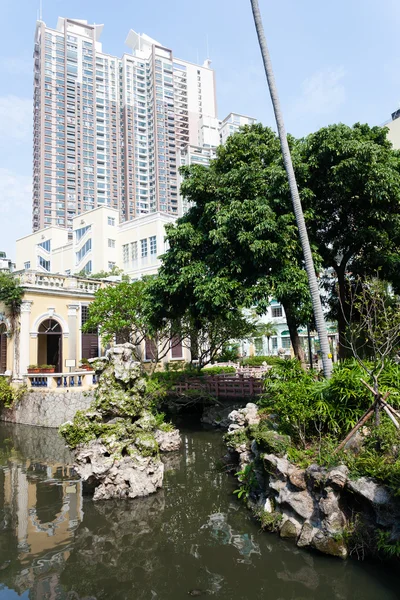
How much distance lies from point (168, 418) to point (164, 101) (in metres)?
85.7

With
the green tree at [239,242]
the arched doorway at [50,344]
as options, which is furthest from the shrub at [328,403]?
the arched doorway at [50,344]

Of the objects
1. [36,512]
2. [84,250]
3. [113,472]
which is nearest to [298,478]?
[113,472]

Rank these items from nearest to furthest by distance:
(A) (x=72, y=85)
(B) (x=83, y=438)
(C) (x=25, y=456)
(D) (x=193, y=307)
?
(B) (x=83, y=438) → (C) (x=25, y=456) → (D) (x=193, y=307) → (A) (x=72, y=85)

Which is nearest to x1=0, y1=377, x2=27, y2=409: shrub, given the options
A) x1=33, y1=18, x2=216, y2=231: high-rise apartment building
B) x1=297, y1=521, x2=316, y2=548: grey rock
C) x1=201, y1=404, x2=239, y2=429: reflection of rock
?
x1=201, y1=404, x2=239, y2=429: reflection of rock

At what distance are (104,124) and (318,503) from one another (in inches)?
3497

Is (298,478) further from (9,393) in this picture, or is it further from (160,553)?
(9,393)

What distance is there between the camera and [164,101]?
87.5 m

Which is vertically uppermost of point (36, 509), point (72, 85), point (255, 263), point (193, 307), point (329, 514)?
point (72, 85)

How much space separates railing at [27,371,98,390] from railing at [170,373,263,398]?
3791 mm

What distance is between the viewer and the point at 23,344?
19.0 meters

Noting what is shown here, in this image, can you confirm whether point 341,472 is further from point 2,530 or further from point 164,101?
point 164,101

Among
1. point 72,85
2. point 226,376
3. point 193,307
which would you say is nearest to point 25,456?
point 193,307

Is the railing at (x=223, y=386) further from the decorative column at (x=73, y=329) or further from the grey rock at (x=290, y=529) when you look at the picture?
the grey rock at (x=290, y=529)

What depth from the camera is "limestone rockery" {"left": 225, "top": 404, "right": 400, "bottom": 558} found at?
578 cm
